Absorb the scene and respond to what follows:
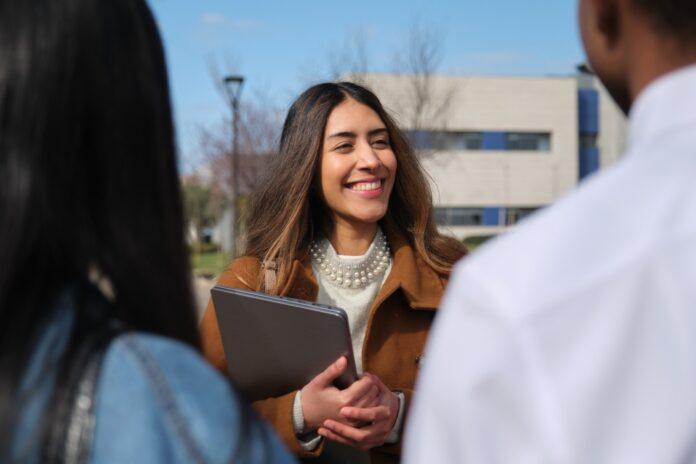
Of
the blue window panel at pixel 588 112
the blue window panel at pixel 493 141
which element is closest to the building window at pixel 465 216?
the blue window panel at pixel 493 141

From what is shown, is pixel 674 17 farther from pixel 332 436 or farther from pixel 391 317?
pixel 391 317

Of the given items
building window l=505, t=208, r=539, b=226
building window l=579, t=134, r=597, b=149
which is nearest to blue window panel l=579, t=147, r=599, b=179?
building window l=579, t=134, r=597, b=149

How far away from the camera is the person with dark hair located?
995mm

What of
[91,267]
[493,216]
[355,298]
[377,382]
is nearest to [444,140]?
[493,216]

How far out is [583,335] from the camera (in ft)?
2.97

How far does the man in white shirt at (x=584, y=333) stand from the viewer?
35.4 inches

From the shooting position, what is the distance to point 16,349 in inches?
39.8

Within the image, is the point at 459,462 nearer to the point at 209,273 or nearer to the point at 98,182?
the point at 98,182

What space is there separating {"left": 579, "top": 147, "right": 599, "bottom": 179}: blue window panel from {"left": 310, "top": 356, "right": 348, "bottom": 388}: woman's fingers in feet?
162

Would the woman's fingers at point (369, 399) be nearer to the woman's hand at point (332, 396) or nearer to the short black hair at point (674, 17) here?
the woman's hand at point (332, 396)

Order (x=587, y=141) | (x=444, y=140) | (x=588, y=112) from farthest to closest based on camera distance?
(x=587, y=141), (x=588, y=112), (x=444, y=140)

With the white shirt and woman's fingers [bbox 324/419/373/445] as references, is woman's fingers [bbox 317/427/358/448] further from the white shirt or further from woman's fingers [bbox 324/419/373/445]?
the white shirt

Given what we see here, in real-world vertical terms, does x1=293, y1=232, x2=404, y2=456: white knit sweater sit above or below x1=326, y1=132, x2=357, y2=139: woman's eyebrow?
below

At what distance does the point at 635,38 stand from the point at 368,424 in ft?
6.00
